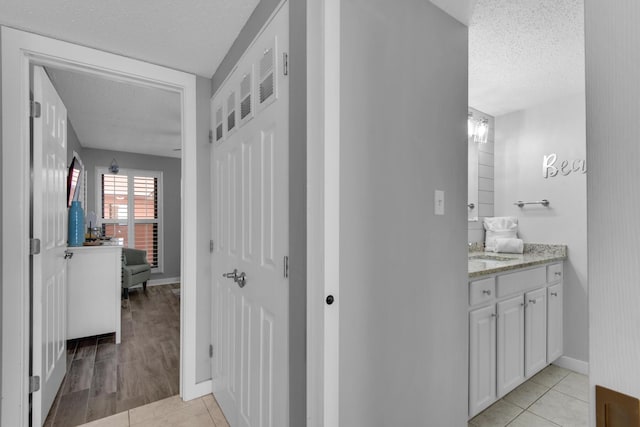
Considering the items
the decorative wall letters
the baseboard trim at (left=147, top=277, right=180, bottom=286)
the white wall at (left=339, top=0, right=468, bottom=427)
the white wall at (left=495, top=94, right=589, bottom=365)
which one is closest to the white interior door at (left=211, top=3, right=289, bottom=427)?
the white wall at (left=339, top=0, right=468, bottom=427)

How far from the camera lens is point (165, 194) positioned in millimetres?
6012

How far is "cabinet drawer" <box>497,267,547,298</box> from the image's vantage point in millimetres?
1949

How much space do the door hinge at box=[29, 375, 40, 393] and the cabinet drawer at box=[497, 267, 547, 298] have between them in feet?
8.77

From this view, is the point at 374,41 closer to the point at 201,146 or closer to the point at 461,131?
the point at 461,131

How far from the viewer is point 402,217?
4.18ft

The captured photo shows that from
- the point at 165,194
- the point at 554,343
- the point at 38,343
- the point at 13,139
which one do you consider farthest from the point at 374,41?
the point at 165,194

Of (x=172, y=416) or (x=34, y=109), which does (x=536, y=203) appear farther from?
(x=34, y=109)

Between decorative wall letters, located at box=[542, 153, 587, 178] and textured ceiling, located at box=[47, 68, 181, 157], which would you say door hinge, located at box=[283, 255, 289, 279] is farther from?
decorative wall letters, located at box=[542, 153, 587, 178]

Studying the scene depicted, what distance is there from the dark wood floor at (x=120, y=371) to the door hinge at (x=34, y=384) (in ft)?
1.13

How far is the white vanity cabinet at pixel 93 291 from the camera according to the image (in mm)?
2930

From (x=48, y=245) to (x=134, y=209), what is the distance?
4.26 meters

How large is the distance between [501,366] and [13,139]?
9.91 feet

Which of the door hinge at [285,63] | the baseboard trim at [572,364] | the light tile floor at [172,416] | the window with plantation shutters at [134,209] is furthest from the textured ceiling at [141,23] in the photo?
the window with plantation shutters at [134,209]

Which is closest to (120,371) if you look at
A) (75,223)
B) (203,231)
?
(75,223)
